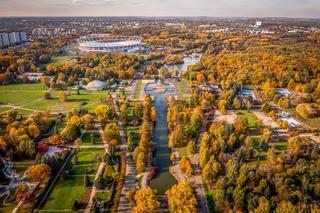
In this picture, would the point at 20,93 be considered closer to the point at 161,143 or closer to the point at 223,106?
the point at 161,143

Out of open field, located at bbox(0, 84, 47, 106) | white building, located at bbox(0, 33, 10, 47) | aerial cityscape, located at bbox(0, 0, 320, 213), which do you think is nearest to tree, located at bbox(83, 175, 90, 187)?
aerial cityscape, located at bbox(0, 0, 320, 213)

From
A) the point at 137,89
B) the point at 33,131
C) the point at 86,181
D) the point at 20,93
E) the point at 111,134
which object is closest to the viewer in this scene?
the point at 86,181

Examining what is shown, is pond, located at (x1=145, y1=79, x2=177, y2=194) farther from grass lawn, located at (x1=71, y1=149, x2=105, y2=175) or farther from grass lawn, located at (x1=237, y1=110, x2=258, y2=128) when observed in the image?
grass lawn, located at (x1=237, y1=110, x2=258, y2=128)

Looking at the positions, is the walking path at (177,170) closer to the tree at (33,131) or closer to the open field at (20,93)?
the tree at (33,131)

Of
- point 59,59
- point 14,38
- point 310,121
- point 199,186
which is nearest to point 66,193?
point 199,186

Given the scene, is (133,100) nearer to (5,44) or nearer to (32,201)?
(32,201)

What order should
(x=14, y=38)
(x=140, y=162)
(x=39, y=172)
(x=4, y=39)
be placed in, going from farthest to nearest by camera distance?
1. (x=14, y=38)
2. (x=4, y=39)
3. (x=140, y=162)
4. (x=39, y=172)

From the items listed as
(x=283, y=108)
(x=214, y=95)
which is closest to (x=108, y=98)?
(x=214, y=95)

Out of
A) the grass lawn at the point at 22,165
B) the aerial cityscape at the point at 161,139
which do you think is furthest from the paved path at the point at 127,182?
the grass lawn at the point at 22,165
